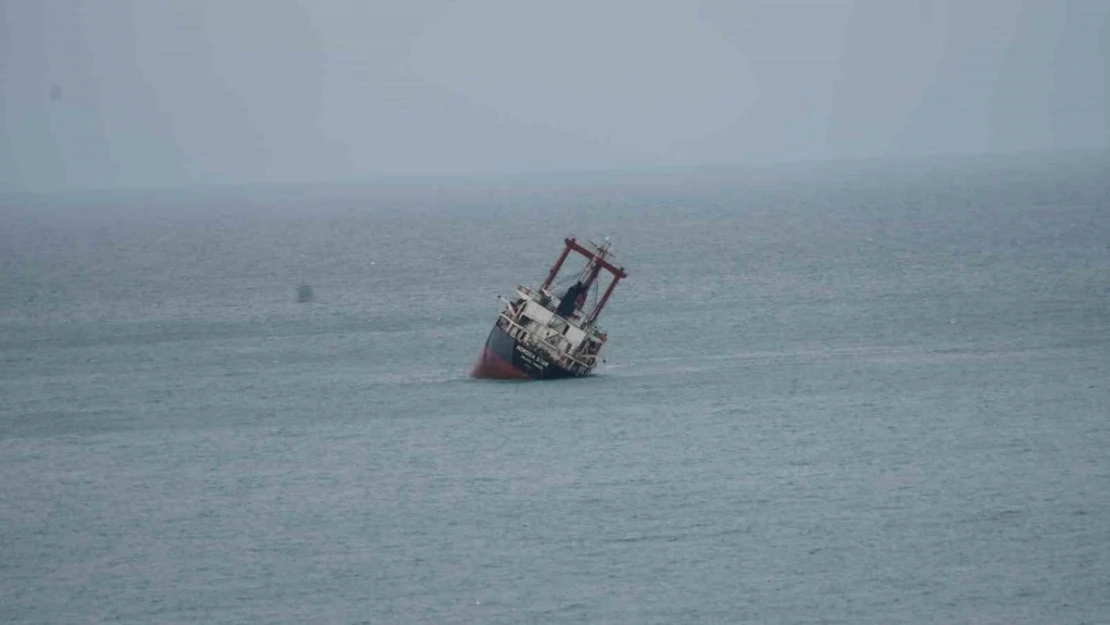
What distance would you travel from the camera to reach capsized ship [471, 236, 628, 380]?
77.2 meters

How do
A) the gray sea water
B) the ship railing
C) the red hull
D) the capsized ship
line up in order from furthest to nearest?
the red hull < the ship railing < the capsized ship < the gray sea water

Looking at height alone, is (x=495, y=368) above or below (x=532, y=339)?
below

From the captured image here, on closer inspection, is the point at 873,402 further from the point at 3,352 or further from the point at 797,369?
the point at 3,352

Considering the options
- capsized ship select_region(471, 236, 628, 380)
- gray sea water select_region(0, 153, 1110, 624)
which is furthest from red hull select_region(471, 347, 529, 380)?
gray sea water select_region(0, 153, 1110, 624)

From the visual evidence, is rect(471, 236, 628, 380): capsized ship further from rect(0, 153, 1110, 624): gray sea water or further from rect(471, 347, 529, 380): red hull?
rect(0, 153, 1110, 624): gray sea water

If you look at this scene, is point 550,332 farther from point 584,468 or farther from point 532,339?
point 584,468

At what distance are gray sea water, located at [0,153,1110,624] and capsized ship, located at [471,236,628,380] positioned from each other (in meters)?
1.34

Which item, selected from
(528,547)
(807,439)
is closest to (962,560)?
(528,547)

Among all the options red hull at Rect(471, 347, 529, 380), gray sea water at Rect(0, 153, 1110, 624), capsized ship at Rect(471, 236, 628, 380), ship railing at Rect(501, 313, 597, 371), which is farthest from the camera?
red hull at Rect(471, 347, 529, 380)

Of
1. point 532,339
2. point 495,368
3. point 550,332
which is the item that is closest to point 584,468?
point 550,332

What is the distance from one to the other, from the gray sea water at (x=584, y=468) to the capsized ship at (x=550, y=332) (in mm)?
1336

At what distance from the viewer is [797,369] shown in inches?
3369

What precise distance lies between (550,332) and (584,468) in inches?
521

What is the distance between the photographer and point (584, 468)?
2596 inches
